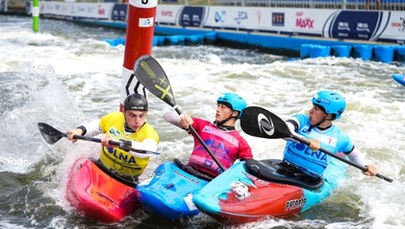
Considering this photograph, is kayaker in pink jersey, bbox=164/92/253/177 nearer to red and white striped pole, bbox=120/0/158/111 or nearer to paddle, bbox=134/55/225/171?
paddle, bbox=134/55/225/171

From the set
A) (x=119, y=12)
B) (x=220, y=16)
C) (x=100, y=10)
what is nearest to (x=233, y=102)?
(x=220, y=16)

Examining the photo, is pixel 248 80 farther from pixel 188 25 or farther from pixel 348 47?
pixel 188 25

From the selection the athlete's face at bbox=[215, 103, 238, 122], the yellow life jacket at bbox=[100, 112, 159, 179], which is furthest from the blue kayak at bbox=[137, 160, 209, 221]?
the athlete's face at bbox=[215, 103, 238, 122]

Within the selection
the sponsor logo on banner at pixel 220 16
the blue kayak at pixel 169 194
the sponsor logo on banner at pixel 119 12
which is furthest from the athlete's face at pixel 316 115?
the sponsor logo on banner at pixel 119 12

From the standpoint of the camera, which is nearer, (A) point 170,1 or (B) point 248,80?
(B) point 248,80

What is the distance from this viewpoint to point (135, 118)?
448cm

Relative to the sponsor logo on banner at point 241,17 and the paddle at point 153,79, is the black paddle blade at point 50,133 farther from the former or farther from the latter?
the sponsor logo on banner at point 241,17

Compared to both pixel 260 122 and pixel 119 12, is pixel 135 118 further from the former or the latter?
pixel 119 12

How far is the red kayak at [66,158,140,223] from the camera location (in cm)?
423

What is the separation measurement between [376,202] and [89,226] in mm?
2370

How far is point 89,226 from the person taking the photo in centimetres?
429

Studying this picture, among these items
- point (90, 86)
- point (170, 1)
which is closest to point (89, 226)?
point (90, 86)

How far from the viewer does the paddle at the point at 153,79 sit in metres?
4.92

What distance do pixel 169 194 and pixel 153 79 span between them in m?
1.25
